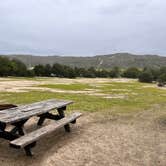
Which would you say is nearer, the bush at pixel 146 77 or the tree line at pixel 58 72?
the tree line at pixel 58 72

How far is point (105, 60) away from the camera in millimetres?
171375

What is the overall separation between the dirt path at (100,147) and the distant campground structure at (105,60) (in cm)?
14170

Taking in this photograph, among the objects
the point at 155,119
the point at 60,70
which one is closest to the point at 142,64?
the point at 60,70

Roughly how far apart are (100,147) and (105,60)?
16582 cm

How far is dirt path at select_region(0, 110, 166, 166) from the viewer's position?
5.77 meters

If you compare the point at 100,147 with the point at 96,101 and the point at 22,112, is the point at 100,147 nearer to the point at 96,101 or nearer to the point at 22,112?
the point at 22,112

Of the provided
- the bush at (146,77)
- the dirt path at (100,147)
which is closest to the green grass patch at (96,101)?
the dirt path at (100,147)

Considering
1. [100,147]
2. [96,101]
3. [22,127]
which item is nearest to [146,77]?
[96,101]

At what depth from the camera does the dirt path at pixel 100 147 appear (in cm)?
577

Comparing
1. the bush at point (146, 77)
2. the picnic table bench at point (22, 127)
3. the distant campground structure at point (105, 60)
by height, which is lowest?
the bush at point (146, 77)

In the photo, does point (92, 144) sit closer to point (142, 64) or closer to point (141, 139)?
point (141, 139)

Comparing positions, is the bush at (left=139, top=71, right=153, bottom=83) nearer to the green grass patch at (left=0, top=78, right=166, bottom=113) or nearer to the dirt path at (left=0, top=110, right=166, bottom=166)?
the green grass patch at (left=0, top=78, right=166, bottom=113)

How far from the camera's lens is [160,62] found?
158 metres

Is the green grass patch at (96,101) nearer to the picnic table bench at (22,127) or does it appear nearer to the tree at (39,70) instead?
the picnic table bench at (22,127)
